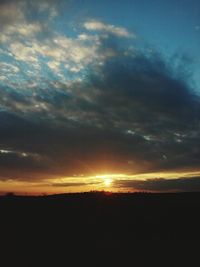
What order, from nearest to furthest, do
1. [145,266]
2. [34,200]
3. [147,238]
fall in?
[145,266], [147,238], [34,200]

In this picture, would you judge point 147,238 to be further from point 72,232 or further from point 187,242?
point 72,232

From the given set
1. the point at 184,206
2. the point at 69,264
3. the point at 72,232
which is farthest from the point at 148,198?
the point at 69,264

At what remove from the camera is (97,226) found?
72.8ft

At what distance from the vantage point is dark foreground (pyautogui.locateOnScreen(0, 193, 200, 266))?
1866cm

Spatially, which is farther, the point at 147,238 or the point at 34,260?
the point at 147,238

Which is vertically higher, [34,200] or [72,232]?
[34,200]

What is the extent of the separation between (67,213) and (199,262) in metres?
10.4

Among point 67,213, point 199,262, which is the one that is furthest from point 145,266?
point 67,213

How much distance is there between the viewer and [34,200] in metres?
28.8

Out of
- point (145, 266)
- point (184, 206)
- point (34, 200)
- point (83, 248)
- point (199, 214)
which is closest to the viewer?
point (145, 266)

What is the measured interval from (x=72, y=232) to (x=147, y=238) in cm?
445

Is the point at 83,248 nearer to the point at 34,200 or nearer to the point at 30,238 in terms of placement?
the point at 30,238

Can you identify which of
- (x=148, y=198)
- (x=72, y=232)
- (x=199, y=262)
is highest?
(x=148, y=198)

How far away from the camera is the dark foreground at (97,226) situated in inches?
734
